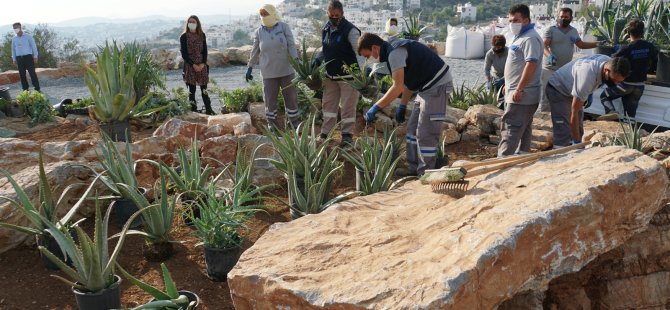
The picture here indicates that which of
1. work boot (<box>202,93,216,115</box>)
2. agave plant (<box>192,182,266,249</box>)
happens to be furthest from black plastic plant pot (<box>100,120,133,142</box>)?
agave plant (<box>192,182,266,249</box>)

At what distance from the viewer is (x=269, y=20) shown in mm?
6406

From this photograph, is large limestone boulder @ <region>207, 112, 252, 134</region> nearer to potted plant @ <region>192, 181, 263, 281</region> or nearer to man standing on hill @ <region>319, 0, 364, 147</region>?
man standing on hill @ <region>319, 0, 364, 147</region>

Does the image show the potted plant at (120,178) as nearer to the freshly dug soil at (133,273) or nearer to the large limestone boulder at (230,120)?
the freshly dug soil at (133,273)

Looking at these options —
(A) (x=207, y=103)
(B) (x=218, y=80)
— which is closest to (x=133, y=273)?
(A) (x=207, y=103)

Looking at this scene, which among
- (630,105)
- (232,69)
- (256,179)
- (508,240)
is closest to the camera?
(508,240)

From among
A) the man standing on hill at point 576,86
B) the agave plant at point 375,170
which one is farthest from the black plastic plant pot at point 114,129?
the man standing on hill at point 576,86

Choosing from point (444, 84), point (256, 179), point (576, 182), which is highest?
point (444, 84)

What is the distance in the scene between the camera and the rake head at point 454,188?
10.8 ft

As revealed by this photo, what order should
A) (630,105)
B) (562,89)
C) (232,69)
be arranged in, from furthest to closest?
(232,69), (630,105), (562,89)

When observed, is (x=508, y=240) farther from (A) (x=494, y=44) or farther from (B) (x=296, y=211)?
(A) (x=494, y=44)

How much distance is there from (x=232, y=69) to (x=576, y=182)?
11366 mm

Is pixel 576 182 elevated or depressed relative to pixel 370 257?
elevated

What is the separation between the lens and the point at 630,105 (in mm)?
7082

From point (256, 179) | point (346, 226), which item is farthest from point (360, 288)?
point (256, 179)
